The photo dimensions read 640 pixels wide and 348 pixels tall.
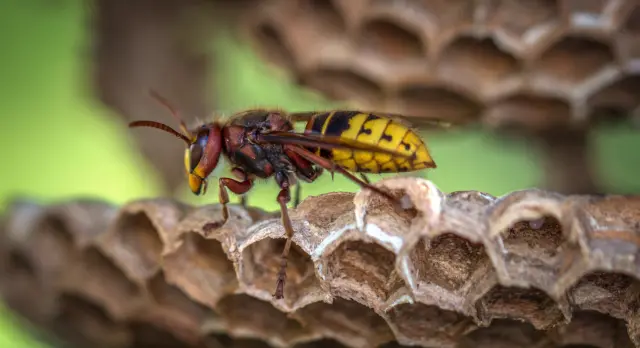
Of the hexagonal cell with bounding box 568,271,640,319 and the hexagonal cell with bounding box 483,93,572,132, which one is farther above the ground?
the hexagonal cell with bounding box 483,93,572,132

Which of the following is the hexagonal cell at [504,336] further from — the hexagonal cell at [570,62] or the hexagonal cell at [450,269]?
the hexagonal cell at [570,62]

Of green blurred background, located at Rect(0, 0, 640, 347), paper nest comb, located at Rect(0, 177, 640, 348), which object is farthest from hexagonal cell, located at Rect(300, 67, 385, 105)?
paper nest comb, located at Rect(0, 177, 640, 348)

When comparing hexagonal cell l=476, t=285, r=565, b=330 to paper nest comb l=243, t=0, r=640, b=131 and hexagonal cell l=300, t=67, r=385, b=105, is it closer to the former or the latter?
paper nest comb l=243, t=0, r=640, b=131

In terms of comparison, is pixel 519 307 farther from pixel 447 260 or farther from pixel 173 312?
pixel 173 312

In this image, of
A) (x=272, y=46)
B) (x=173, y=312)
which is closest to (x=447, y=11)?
(x=272, y=46)

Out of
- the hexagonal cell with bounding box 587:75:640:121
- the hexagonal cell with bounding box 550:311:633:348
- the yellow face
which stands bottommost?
the hexagonal cell with bounding box 550:311:633:348

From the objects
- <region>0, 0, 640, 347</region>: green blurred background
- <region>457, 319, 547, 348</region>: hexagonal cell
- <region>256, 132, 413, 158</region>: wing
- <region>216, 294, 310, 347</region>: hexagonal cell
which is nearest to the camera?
<region>457, 319, 547, 348</region>: hexagonal cell

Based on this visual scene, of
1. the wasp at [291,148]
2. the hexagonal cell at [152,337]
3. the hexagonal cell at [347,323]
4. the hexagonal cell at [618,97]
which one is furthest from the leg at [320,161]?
the hexagonal cell at [618,97]
